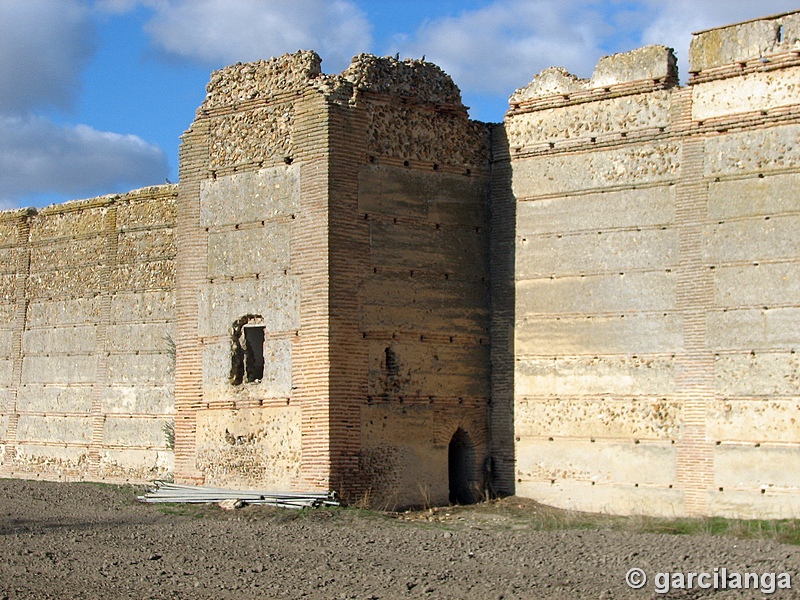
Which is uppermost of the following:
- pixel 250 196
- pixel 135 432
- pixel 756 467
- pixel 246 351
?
pixel 250 196

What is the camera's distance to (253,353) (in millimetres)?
17562

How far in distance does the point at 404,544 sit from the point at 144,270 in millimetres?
9176

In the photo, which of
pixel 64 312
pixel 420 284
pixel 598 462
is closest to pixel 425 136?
pixel 420 284

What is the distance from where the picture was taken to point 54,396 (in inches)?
869

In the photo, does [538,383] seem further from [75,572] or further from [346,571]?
[75,572]

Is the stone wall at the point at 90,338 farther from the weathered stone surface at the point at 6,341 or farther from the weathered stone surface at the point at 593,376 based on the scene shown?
the weathered stone surface at the point at 593,376

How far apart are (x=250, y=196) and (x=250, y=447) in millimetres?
3535

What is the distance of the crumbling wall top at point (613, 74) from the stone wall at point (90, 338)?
260 inches

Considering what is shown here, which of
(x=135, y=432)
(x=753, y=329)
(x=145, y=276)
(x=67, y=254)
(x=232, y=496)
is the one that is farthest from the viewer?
(x=67, y=254)

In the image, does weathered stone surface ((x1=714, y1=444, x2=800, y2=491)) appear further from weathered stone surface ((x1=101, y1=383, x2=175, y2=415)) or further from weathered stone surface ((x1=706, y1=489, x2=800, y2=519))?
weathered stone surface ((x1=101, y1=383, x2=175, y2=415))

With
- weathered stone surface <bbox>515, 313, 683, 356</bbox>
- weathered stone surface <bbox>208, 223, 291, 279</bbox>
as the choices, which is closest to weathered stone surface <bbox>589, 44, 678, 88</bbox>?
weathered stone surface <bbox>515, 313, 683, 356</bbox>

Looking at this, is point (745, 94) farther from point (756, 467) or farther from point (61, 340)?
point (61, 340)

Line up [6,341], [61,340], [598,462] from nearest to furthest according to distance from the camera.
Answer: [598,462]
[61,340]
[6,341]

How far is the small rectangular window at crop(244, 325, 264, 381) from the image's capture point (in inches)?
688
